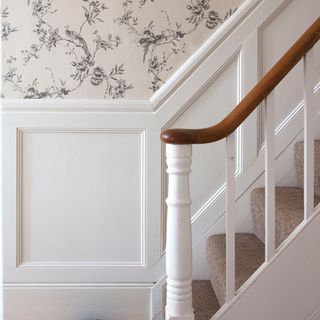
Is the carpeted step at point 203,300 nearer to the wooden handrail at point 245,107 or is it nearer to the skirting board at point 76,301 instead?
the skirting board at point 76,301

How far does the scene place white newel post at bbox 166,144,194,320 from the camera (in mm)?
1302

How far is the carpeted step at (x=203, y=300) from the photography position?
171cm

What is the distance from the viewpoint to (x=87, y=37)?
212 cm

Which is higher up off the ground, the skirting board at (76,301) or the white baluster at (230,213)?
the white baluster at (230,213)

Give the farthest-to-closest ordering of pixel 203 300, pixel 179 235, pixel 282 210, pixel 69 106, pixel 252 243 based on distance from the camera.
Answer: pixel 69 106, pixel 252 243, pixel 203 300, pixel 282 210, pixel 179 235

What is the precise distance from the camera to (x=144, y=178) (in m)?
2.13

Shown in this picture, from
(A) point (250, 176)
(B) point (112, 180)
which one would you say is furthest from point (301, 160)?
(B) point (112, 180)

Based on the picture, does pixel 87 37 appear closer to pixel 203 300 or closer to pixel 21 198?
pixel 21 198

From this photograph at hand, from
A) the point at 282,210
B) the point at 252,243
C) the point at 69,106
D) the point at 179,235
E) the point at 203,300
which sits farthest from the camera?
the point at 69,106

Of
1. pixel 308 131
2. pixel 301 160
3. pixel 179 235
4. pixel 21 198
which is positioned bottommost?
pixel 21 198

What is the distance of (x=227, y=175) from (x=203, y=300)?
2.46 feet

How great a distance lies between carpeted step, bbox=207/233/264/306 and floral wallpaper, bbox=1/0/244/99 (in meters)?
0.92

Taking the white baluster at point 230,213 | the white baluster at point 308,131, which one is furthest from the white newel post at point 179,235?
the white baluster at point 308,131

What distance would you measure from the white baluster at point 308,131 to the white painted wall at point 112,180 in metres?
0.72
